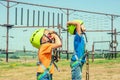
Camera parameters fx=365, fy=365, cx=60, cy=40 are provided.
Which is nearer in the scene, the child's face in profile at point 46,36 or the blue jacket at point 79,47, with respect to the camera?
the child's face in profile at point 46,36

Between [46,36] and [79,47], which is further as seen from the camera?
[79,47]

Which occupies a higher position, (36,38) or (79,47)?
(36,38)

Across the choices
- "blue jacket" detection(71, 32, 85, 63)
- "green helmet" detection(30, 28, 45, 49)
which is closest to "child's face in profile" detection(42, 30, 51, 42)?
"green helmet" detection(30, 28, 45, 49)

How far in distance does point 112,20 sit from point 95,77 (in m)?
14.1

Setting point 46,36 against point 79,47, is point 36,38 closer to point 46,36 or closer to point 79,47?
point 46,36

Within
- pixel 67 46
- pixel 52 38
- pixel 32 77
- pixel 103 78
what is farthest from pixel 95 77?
pixel 67 46

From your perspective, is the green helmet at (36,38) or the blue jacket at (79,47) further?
the blue jacket at (79,47)

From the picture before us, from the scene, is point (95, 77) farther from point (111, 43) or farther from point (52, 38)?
point (111, 43)

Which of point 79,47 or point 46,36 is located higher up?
point 46,36

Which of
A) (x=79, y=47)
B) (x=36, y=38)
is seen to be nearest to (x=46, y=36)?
(x=36, y=38)

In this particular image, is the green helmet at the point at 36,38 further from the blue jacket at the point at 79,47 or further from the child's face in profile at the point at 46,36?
the blue jacket at the point at 79,47

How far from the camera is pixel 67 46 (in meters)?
25.0

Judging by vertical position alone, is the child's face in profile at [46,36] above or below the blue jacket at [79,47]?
above

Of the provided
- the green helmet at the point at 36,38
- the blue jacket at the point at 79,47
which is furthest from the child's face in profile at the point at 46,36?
the blue jacket at the point at 79,47
